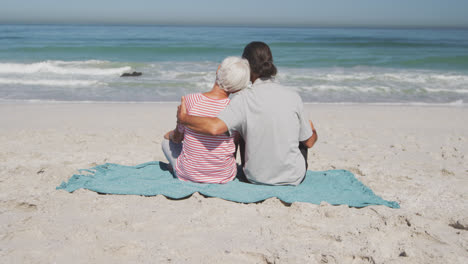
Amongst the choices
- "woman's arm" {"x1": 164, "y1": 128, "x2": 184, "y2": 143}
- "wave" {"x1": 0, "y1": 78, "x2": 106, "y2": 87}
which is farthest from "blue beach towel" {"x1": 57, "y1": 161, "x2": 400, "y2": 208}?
"wave" {"x1": 0, "y1": 78, "x2": 106, "y2": 87}

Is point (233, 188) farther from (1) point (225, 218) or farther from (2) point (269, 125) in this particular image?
(2) point (269, 125)

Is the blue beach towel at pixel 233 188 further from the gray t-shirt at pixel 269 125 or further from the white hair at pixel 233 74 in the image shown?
the white hair at pixel 233 74

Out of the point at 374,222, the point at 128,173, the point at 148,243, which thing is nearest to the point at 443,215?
the point at 374,222

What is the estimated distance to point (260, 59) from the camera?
2924mm

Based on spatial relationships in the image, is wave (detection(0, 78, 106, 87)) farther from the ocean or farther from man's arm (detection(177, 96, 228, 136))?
man's arm (detection(177, 96, 228, 136))

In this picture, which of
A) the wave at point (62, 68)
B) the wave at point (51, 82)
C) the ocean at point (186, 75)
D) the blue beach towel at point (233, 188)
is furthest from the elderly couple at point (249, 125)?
the wave at point (62, 68)

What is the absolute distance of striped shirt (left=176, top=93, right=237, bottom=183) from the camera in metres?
3.00

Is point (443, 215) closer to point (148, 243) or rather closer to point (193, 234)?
point (193, 234)

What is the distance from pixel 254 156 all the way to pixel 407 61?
17.2 meters

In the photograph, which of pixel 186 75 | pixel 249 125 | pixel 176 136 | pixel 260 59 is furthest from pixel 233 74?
pixel 186 75

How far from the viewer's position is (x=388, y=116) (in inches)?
283

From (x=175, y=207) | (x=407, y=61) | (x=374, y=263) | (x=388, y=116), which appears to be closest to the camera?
(x=374, y=263)

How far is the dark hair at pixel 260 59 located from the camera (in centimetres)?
292

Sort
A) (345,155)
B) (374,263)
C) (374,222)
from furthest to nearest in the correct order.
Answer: (345,155), (374,222), (374,263)
